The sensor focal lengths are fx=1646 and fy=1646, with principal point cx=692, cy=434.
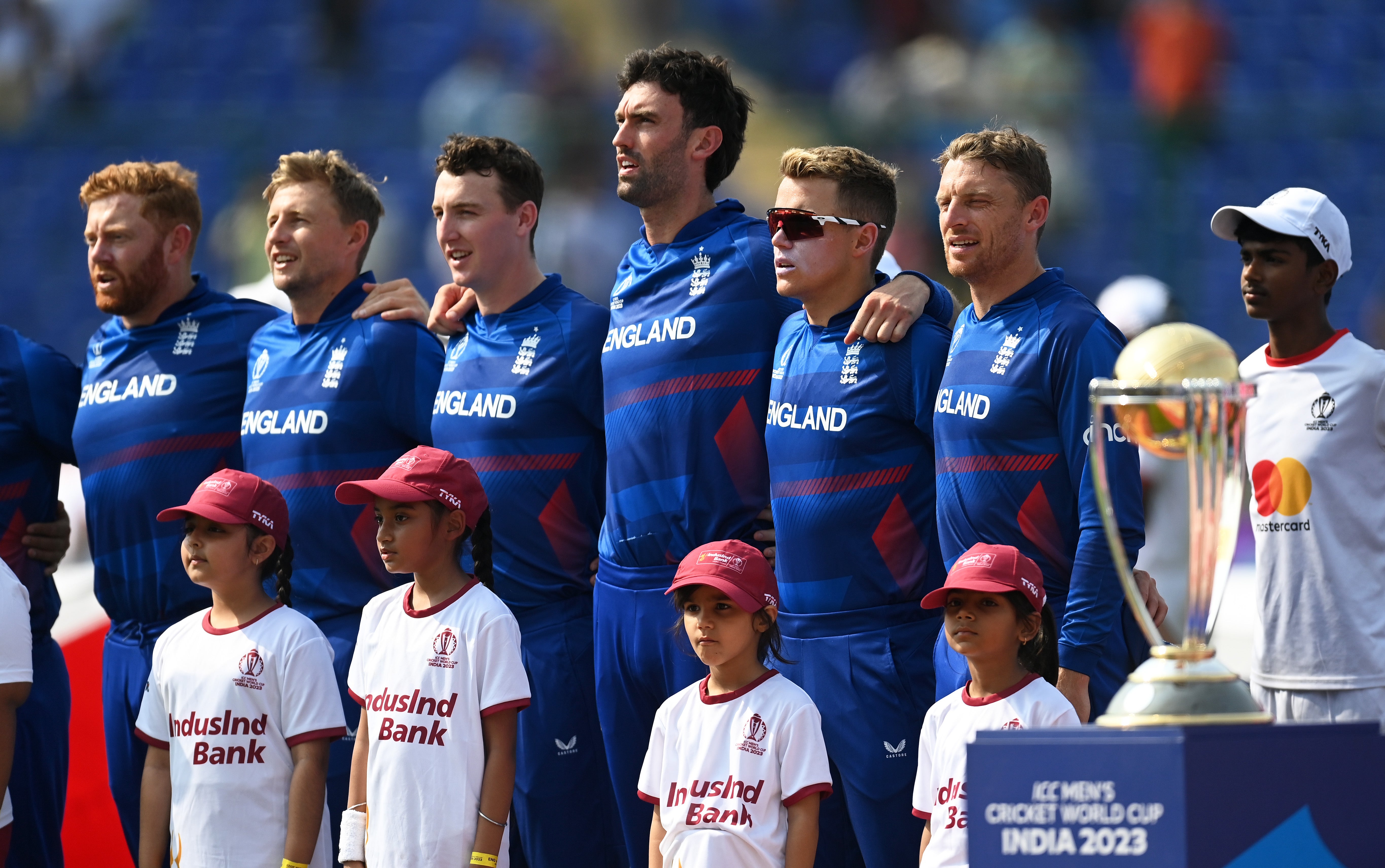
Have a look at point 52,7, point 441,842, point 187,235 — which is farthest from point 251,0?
point 441,842

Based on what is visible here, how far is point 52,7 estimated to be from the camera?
13914 millimetres

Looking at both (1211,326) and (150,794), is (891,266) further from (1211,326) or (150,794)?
(1211,326)

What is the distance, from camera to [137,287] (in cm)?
555

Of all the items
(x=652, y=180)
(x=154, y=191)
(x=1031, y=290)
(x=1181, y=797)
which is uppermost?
(x=154, y=191)

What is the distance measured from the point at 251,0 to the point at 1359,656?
12262 millimetres

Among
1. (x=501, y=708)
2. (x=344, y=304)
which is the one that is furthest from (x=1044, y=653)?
(x=344, y=304)

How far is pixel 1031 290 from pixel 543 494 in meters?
1.61

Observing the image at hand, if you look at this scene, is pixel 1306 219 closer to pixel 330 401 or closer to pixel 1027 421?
pixel 1027 421

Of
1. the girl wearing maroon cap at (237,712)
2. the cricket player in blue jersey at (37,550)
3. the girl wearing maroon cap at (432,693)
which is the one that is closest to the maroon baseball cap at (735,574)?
the girl wearing maroon cap at (432,693)

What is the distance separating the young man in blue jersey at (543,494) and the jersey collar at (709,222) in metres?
0.41

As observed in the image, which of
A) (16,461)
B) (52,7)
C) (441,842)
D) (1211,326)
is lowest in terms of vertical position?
(441,842)

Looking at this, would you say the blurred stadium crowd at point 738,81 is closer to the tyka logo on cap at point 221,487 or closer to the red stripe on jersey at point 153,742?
the tyka logo on cap at point 221,487

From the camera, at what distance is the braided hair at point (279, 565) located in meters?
4.73

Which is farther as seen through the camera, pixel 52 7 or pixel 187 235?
pixel 52 7
